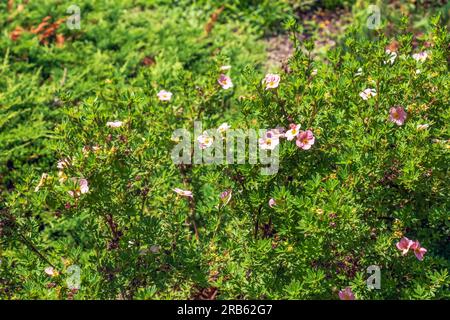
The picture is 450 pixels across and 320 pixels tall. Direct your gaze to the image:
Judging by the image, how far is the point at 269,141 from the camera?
2.80 metres

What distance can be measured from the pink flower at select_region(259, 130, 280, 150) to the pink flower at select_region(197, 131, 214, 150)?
0.94 ft

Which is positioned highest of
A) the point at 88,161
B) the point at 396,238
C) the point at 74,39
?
the point at 88,161

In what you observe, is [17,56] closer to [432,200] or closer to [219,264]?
[219,264]

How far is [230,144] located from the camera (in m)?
2.92

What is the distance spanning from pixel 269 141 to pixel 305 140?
0.19 meters

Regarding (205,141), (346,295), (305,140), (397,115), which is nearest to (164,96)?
(205,141)

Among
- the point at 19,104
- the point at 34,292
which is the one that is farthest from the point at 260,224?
the point at 19,104

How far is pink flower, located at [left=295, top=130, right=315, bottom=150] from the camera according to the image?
2854 millimetres

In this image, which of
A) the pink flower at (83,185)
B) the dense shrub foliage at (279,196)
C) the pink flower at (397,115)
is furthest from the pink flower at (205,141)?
the pink flower at (397,115)

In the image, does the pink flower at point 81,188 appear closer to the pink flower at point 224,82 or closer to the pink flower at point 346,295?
the pink flower at point 224,82

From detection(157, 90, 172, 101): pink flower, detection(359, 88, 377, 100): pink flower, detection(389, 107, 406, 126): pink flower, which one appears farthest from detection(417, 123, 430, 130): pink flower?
detection(157, 90, 172, 101): pink flower

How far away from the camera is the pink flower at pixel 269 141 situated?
2773mm

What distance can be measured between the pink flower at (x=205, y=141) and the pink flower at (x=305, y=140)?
1.38 ft

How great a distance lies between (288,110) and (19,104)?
9.43ft
